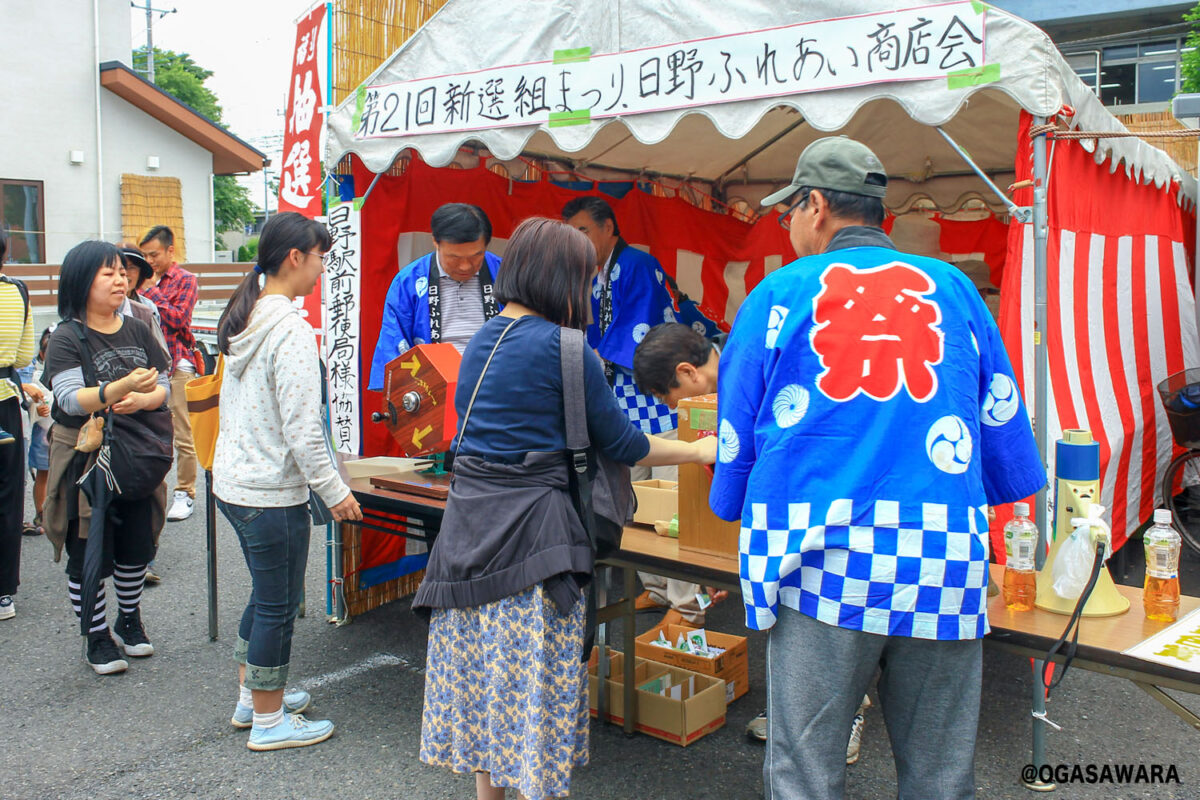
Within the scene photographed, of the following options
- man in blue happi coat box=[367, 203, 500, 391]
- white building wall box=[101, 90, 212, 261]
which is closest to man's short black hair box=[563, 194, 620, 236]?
man in blue happi coat box=[367, 203, 500, 391]

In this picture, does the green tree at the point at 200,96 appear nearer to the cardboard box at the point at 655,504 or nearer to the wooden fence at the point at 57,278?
the wooden fence at the point at 57,278

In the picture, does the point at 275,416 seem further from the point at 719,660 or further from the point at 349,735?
the point at 719,660

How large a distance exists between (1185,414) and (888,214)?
84.4 inches

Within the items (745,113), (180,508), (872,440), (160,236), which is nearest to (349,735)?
(872,440)

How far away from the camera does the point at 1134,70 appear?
20469 mm

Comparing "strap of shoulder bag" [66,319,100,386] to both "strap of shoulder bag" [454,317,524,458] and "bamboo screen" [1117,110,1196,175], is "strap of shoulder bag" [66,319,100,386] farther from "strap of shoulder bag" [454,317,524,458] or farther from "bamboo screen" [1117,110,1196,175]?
"bamboo screen" [1117,110,1196,175]

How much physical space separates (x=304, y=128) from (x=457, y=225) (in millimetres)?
1424

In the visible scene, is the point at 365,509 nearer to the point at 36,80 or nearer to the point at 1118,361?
the point at 1118,361

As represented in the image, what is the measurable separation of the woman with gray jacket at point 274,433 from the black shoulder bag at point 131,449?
Answer: 0.80 meters

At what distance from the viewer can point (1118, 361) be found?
4500mm

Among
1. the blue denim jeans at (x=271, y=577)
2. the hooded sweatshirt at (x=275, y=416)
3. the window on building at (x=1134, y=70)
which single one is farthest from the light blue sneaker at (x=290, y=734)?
the window on building at (x=1134, y=70)

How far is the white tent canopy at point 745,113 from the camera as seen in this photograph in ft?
8.57

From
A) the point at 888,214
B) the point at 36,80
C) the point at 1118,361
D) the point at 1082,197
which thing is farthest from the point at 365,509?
the point at 36,80

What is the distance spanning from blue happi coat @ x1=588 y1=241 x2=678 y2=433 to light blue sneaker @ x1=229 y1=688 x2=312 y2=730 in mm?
1947
